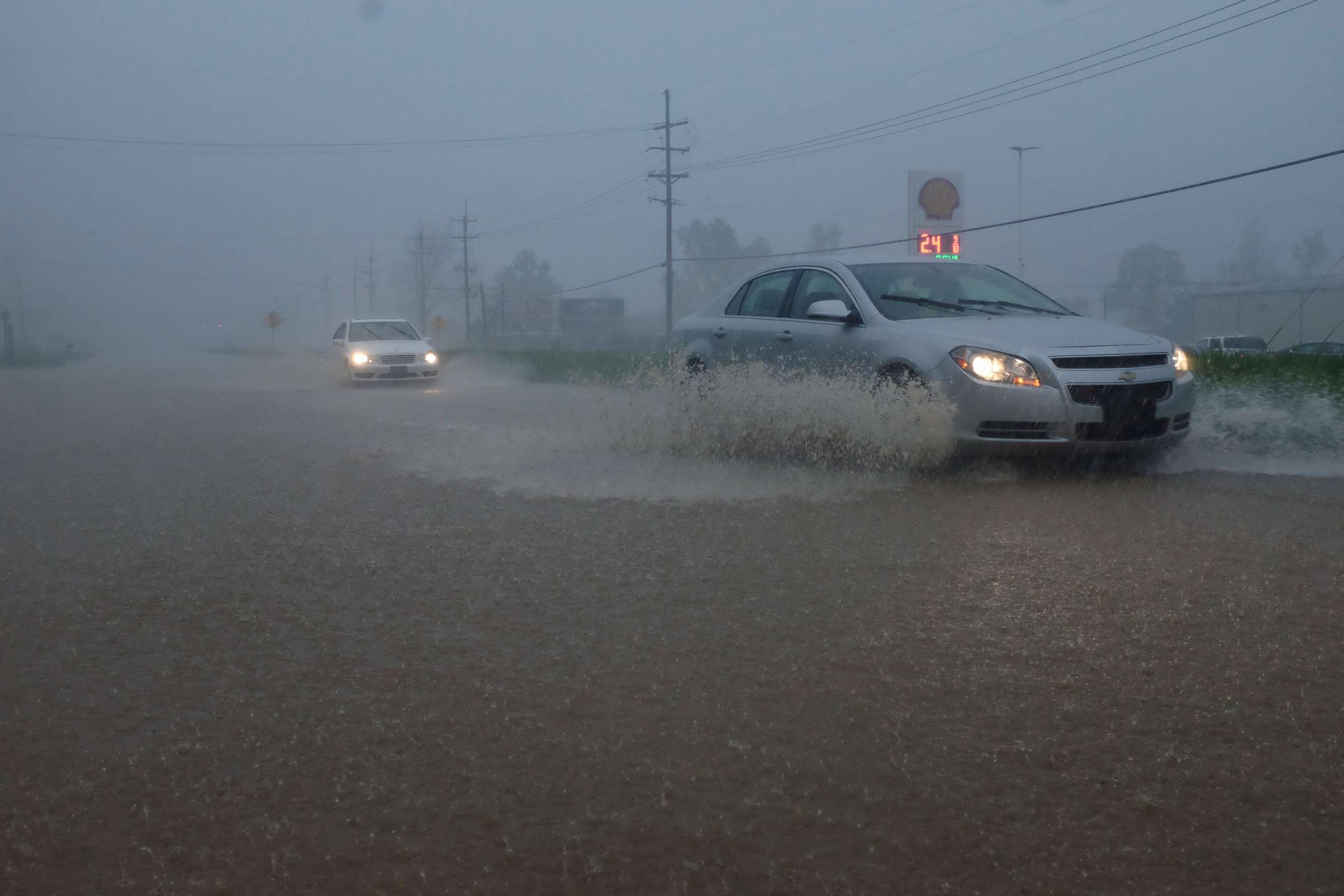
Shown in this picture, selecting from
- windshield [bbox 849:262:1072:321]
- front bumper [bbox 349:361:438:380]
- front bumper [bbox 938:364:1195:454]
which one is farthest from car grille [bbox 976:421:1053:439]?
front bumper [bbox 349:361:438:380]

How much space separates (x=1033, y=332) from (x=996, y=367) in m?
0.49

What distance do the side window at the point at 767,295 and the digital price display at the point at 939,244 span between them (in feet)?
71.1

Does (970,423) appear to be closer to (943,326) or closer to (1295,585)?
(943,326)

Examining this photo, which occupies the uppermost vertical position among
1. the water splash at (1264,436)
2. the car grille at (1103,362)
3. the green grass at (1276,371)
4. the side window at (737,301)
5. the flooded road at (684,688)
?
the side window at (737,301)

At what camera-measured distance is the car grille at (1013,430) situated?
7254mm

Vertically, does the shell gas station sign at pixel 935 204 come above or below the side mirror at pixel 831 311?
above

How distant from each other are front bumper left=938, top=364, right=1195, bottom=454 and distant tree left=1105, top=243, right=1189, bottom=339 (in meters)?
101

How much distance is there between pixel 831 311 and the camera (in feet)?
27.1

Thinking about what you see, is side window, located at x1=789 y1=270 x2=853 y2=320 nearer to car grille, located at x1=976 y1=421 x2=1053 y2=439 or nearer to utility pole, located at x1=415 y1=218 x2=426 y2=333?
car grille, located at x1=976 y1=421 x2=1053 y2=439

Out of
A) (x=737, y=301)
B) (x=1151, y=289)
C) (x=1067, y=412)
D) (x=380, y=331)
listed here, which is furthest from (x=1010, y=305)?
(x=1151, y=289)

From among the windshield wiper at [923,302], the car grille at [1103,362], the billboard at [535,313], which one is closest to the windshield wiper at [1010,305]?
the windshield wiper at [923,302]

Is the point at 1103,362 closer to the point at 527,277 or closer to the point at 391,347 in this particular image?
the point at 391,347

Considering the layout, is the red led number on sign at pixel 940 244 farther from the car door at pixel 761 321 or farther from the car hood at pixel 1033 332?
the car hood at pixel 1033 332

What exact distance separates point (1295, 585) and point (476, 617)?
3036 millimetres
